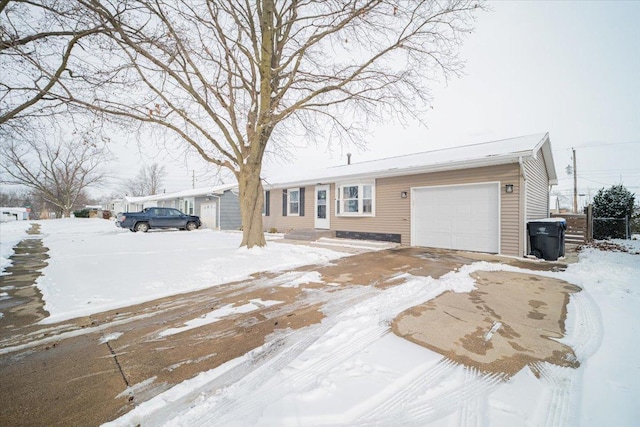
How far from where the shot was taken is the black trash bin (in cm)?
670

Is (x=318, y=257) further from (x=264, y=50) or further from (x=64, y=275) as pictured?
(x=264, y=50)

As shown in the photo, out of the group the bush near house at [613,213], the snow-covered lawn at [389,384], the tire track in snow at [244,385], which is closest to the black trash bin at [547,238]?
the snow-covered lawn at [389,384]

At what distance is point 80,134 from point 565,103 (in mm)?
18238

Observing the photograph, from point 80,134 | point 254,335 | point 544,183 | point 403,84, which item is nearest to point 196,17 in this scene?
point 80,134

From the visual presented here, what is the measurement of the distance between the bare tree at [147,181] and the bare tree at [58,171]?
1370 cm

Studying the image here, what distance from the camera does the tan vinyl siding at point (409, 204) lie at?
23.6 ft

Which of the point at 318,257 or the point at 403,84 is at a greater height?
the point at 403,84

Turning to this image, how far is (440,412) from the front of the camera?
5.52 ft

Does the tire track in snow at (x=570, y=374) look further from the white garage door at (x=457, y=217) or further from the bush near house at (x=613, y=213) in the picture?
the bush near house at (x=613, y=213)

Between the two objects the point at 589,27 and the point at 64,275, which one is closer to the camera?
the point at 64,275

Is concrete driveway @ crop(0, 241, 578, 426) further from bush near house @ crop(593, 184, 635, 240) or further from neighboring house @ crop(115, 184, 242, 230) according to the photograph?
neighboring house @ crop(115, 184, 242, 230)

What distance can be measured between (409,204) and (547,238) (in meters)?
3.83

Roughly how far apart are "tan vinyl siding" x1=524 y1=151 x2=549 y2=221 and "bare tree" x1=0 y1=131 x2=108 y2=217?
33781 mm

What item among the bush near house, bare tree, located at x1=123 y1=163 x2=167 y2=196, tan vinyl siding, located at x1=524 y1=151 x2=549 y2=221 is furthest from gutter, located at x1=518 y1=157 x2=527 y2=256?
bare tree, located at x1=123 y1=163 x2=167 y2=196
